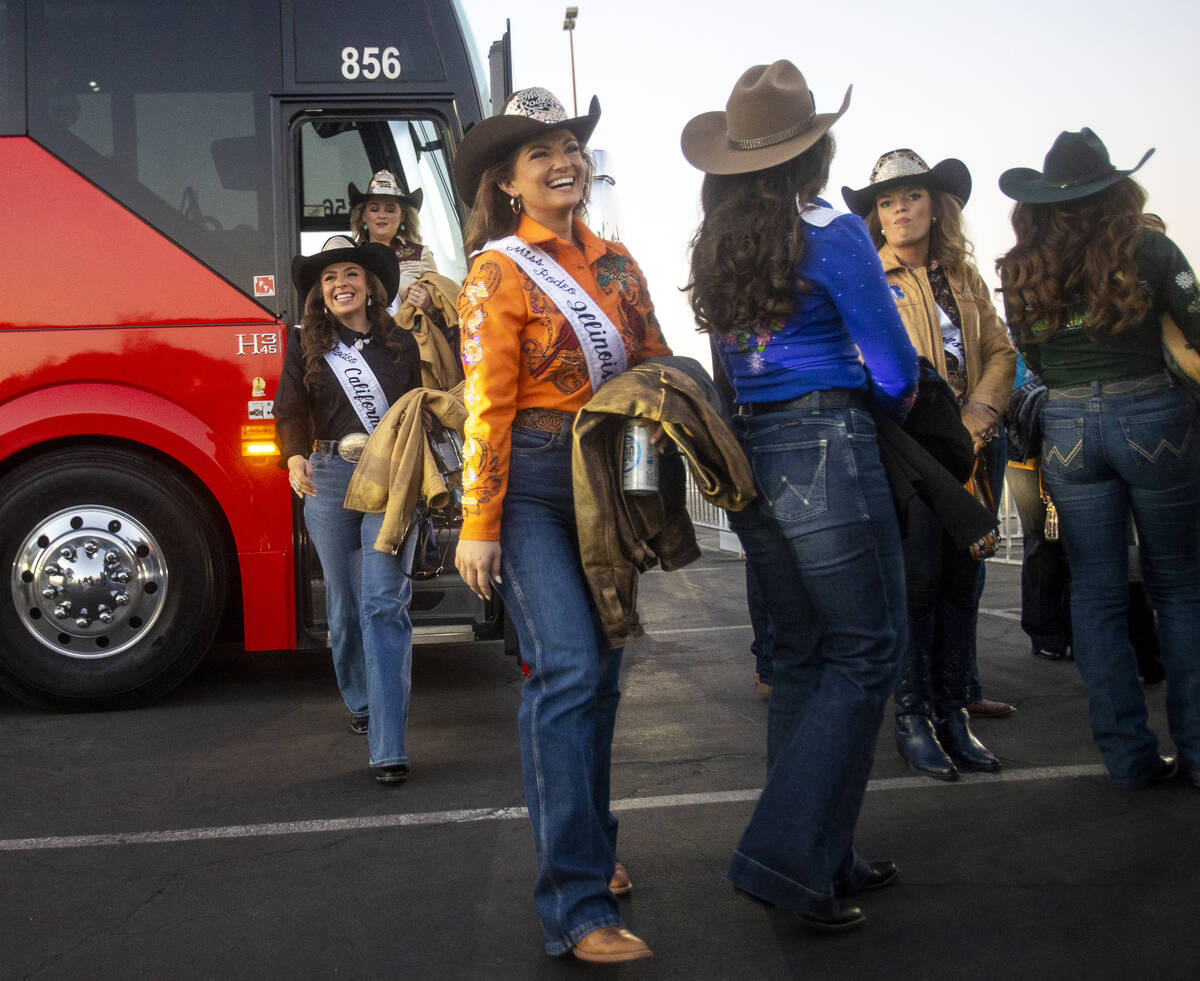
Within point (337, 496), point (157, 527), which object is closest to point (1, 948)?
point (337, 496)

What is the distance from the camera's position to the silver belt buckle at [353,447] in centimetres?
433

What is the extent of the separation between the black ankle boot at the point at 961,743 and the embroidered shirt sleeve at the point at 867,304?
6.05ft

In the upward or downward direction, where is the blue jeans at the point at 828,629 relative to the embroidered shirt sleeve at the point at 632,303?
downward

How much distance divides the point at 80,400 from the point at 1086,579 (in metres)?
4.26

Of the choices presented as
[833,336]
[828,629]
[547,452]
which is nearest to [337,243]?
[547,452]

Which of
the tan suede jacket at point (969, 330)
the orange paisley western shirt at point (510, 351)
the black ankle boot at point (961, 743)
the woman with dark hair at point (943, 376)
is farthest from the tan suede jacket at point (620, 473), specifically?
the black ankle boot at point (961, 743)

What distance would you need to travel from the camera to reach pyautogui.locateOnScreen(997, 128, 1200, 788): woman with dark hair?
3.56 m

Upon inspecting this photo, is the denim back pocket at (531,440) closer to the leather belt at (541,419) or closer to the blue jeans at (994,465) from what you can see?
the leather belt at (541,419)

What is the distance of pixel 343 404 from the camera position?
4.42 m

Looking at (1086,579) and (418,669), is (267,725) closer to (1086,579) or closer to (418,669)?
(418,669)

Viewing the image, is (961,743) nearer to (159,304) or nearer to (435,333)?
(435,333)

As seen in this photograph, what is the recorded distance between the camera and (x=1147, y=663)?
17.0ft

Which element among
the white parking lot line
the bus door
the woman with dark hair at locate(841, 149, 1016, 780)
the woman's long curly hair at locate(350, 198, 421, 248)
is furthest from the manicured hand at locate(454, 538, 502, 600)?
the woman's long curly hair at locate(350, 198, 421, 248)

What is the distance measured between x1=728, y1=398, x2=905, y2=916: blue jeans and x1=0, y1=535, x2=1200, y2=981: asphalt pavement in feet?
0.63
